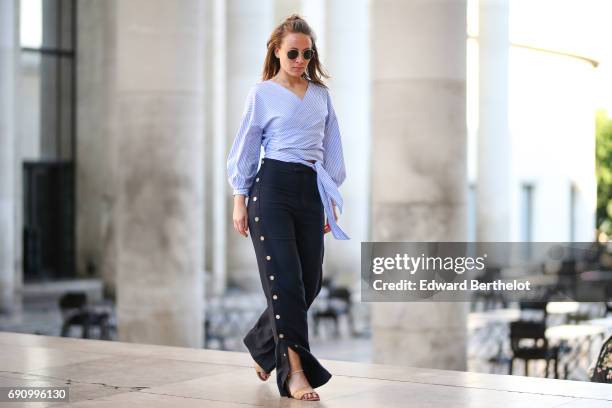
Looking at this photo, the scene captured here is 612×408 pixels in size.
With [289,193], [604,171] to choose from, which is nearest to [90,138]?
[289,193]

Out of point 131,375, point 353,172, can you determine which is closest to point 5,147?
point 353,172

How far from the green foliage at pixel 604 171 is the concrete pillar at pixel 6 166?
155 ft

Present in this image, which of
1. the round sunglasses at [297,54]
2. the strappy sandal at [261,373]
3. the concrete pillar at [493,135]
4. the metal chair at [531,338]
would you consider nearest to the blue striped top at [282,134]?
the round sunglasses at [297,54]

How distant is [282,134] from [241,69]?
23.9 m

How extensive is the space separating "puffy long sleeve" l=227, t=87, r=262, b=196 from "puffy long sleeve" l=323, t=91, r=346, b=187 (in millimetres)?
405

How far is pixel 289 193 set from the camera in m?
5.72

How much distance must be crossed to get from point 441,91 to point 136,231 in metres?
5.11

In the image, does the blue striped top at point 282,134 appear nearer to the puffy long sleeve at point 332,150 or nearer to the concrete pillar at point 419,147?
the puffy long sleeve at point 332,150

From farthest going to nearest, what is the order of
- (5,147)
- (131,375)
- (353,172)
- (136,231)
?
1. (353,172)
2. (5,147)
3. (136,231)
4. (131,375)

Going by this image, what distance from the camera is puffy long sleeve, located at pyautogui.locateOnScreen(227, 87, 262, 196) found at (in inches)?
228

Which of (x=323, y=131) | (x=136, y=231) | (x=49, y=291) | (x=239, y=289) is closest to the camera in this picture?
(x=323, y=131)

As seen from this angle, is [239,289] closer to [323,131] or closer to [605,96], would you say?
[323,131]

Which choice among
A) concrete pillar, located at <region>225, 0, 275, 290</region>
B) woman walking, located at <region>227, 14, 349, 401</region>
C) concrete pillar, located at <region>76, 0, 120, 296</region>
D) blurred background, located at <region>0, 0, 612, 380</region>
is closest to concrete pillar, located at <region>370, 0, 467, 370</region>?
blurred background, located at <region>0, 0, 612, 380</region>

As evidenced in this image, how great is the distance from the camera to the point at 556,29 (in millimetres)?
45281
